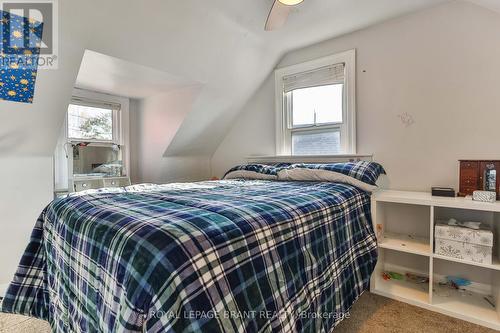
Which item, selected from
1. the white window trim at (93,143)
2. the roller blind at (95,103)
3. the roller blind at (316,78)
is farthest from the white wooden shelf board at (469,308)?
the roller blind at (95,103)

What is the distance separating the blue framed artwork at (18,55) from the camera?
154 cm

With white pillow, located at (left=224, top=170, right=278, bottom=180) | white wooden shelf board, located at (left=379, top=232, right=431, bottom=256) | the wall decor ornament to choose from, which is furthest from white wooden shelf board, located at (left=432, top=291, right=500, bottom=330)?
white pillow, located at (left=224, top=170, right=278, bottom=180)

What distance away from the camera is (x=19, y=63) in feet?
5.45

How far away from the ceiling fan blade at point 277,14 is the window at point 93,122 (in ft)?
7.49

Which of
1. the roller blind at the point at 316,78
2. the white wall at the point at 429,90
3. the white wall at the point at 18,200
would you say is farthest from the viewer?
the roller blind at the point at 316,78

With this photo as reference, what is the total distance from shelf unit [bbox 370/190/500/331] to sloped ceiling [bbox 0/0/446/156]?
1578mm

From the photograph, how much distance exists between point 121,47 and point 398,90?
2.31 metres

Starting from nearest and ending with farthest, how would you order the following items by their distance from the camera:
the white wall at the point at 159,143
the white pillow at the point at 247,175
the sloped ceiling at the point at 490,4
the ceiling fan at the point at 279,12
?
1. the ceiling fan at the point at 279,12
2. the sloped ceiling at the point at 490,4
3. the white pillow at the point at 247,175
4. the white wall at the point at 159,143

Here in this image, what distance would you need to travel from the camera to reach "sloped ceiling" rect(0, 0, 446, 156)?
1.76 meters

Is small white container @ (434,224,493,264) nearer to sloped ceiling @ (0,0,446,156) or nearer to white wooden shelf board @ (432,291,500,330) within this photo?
white wooden shelf board @ (432,291,500,330)

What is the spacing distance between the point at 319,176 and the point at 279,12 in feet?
4.09

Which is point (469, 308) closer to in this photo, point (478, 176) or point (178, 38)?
point (478, 176)

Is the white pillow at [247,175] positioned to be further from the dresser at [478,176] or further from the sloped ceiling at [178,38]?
the dresser at [478,176]

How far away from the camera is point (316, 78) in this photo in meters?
2.72
